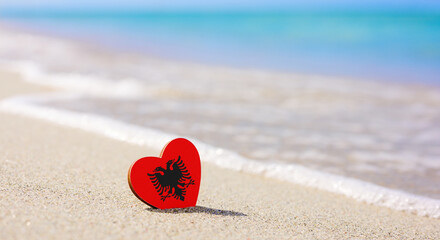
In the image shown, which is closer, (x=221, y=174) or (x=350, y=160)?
(x=221, y=174)

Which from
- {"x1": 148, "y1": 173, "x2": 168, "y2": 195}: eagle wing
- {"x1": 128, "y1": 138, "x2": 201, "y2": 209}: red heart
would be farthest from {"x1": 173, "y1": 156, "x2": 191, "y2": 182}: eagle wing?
{"x1": 148, "y1": 173, "x2": 168, "y2": 195}: eagle wing

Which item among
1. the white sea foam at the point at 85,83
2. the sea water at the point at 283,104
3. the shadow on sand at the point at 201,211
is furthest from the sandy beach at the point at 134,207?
Answer: the white sea foam at the point at 85,83

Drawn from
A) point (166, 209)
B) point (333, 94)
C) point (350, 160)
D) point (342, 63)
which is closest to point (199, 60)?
point (342, 63)

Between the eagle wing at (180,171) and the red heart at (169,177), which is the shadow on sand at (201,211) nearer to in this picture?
the red heart at (169,177)

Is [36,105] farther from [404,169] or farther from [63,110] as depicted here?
[404,169]

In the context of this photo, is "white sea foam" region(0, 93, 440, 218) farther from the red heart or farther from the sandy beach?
the red heart
